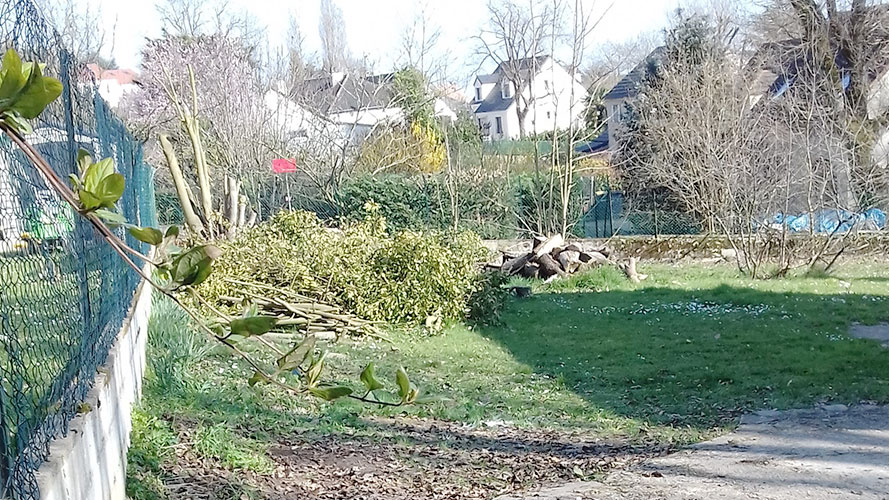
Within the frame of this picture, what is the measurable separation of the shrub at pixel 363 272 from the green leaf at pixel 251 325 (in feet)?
29.0

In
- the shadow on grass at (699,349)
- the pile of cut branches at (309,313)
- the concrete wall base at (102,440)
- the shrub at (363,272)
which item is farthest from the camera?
the shrub at (363,272)

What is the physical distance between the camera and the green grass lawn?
566 centimetres

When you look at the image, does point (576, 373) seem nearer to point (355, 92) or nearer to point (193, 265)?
point (193, 265)

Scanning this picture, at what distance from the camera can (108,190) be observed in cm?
114

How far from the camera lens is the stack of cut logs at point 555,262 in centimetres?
1497

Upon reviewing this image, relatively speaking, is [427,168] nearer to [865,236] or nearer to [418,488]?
[865,236]

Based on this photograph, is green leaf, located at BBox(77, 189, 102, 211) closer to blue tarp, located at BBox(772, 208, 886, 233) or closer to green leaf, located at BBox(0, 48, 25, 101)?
green leaf, located at BBox(0, 48, 25, 101)

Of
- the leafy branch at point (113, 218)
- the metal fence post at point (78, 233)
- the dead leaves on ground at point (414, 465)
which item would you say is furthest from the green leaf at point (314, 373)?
the dead leaves on ground at point (414, 465)

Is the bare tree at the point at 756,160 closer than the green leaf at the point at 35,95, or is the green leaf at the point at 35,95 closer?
the green leaf at the point at 35,95

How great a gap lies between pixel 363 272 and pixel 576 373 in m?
3.59

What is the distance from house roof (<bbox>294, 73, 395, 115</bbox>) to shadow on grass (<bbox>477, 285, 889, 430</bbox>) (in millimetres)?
12509

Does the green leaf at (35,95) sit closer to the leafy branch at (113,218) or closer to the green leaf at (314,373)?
the leafy branch at (113,218)

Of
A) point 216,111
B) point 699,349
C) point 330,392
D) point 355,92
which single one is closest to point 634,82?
point 355,92

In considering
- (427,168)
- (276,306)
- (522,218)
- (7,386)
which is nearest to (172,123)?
(427,168)
